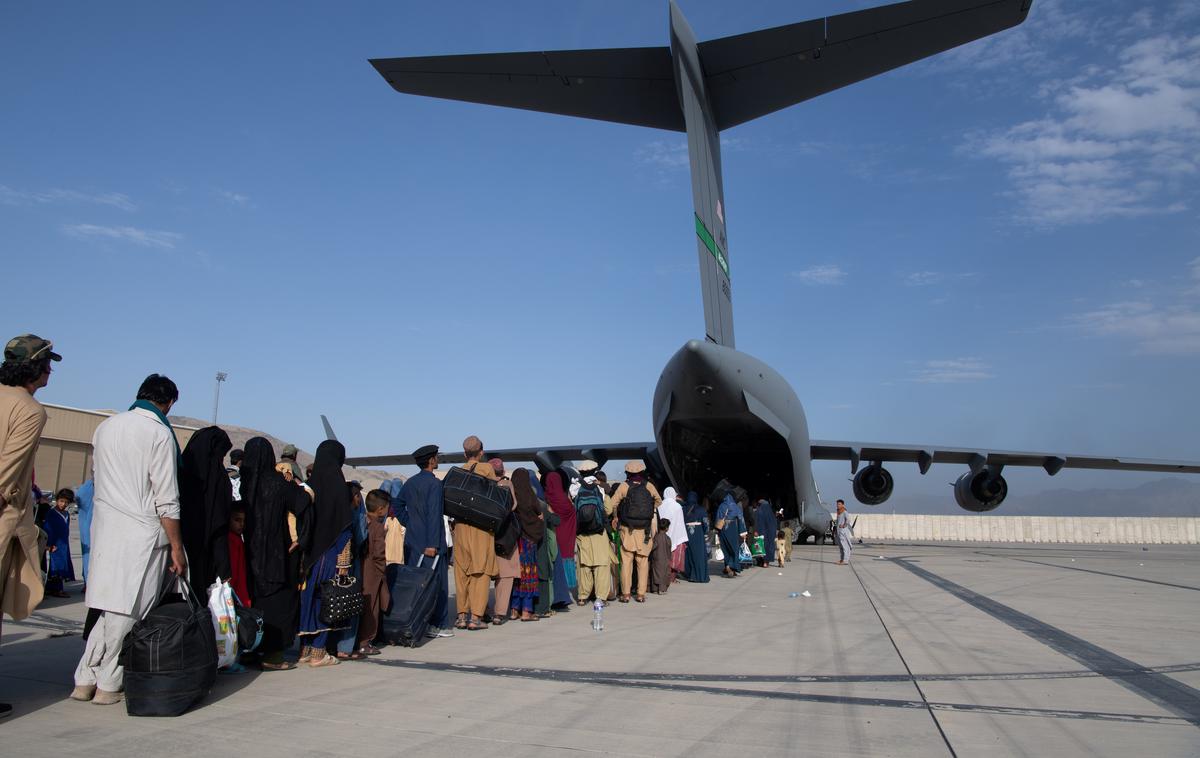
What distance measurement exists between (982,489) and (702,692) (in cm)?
1823

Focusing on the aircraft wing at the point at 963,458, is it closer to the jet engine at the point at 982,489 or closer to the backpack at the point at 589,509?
the jet engine at the point at 982,489

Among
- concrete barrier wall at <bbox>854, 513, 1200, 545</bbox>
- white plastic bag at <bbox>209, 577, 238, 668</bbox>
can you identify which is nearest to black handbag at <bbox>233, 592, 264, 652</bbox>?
white plastic bag at <bbox>209, 577, 238, 668</bbox>

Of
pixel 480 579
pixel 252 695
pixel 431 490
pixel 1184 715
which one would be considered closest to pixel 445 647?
pixel 480 579

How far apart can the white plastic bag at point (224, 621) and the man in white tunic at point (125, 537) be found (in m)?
0.37

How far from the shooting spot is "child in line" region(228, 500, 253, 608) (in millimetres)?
4770

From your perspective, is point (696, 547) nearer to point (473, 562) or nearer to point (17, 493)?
point (473, 562)

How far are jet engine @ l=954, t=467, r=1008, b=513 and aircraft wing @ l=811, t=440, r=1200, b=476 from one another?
336 millimetres

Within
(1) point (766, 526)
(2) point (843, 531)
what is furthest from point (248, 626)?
(2) point (843, 531)

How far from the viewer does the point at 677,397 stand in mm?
11406

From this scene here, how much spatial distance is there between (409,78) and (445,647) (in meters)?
6.54

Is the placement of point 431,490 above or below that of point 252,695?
above

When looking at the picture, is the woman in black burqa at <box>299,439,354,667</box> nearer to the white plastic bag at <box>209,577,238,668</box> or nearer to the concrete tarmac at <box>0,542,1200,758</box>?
the concrete tarmac at <box>0,542,1200,758</box>

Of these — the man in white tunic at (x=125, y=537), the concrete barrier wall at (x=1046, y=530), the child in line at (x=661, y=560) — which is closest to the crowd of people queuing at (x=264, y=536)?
the man in white tunic at (x=125, y=537)

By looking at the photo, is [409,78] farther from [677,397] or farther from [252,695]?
[252,695]
